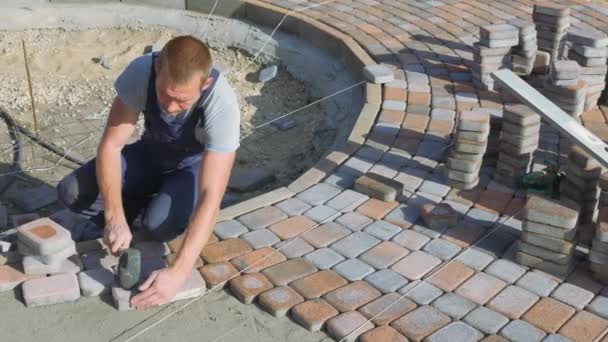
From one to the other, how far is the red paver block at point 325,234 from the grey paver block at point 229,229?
337mm

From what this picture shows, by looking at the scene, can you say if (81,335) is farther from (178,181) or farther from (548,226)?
(548,226)

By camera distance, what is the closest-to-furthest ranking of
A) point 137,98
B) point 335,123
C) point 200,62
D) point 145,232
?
point 200,62
point 137,98
point 145,232
point 335,123

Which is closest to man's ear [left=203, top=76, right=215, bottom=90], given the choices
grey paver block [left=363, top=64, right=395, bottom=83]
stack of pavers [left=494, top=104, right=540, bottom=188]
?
stack of pavers [left=494, top=104, right=540, bottom=188]

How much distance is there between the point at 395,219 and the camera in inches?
157

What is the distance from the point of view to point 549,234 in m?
3.49

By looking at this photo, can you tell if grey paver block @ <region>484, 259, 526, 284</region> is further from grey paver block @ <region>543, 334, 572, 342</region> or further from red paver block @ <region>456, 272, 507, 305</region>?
grey paver block @ <region>543, 334, 572, 342</region>

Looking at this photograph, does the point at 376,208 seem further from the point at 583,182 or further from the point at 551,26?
the point at 551,26

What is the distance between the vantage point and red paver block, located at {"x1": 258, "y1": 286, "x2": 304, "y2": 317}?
3.28m

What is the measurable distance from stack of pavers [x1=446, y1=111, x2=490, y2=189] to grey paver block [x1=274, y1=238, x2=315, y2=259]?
40.9 inches

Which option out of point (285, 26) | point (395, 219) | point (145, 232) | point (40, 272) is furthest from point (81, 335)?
point (285, 26)

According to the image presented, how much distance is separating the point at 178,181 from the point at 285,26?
3440mm

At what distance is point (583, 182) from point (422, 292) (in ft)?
3.74

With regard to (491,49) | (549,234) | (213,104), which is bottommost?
(549,234)

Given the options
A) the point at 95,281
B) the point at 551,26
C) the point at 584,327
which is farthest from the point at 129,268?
the point at 551,26
